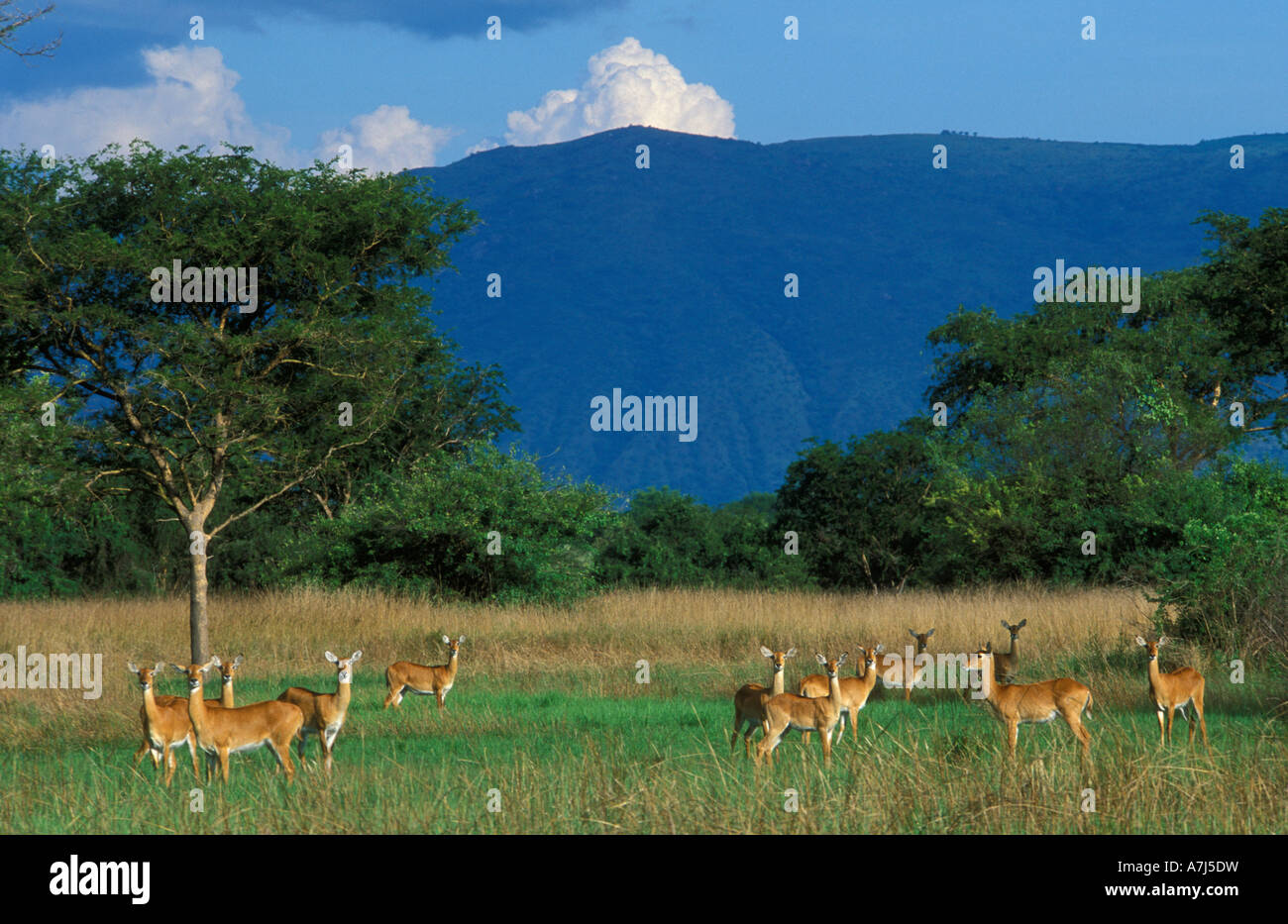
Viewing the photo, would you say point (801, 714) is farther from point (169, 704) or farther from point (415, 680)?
point (415, 680)

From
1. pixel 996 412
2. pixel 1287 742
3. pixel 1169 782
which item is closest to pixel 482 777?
pixel 1169 782

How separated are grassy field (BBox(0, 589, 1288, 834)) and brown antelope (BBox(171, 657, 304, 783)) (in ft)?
0.90

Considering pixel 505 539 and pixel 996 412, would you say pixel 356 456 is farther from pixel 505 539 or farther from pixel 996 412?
pixel 996 412

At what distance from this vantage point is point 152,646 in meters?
21.9

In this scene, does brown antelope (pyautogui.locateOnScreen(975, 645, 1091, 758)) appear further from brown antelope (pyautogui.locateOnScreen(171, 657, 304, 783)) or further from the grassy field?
brown antelope (pyautogui.locateOnScreen(171, 657, 304, 783))

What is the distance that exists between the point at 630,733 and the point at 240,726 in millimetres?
4471

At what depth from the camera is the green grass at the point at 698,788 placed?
8.23 m

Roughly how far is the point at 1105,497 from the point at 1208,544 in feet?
50.4

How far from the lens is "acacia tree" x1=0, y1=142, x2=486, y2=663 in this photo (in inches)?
827

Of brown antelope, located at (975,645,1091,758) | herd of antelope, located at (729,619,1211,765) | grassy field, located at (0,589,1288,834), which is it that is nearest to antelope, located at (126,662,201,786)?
grassy field, located at (0,589,1288,834)

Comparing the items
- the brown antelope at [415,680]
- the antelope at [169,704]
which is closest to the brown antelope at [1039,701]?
the antelope at [169,704]

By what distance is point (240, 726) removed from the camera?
411 inches

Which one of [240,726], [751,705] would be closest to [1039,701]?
[751,705]

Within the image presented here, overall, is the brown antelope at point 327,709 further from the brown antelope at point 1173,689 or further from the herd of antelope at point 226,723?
the brown antelope at point 1173,689
